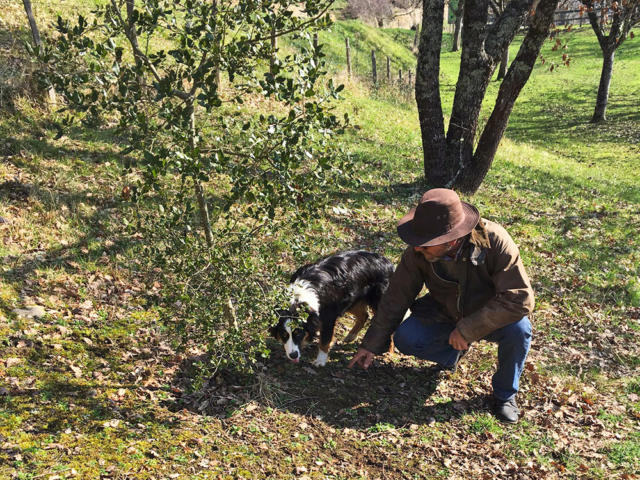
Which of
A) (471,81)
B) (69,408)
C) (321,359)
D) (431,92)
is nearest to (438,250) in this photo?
(321,359)

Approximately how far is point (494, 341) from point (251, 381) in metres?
2.59

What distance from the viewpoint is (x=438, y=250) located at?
15.0ft

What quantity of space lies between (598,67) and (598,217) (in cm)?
3095

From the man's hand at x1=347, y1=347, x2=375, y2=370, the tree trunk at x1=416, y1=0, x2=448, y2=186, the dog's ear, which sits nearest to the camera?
the man's hand at x1=347, y1=347, x2=375, y2=370

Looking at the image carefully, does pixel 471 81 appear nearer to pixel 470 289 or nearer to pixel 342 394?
pixel 470 289

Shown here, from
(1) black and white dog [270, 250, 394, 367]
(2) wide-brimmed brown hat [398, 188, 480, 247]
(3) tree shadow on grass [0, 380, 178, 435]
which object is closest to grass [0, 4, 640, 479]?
(3) tree shadow on grass [0, 380, 178, 435]

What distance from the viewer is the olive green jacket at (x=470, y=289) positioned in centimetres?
463

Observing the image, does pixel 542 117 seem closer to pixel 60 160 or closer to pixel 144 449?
pixel 60 160

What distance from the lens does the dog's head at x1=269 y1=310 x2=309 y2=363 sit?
518 cm

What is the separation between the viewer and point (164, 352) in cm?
523

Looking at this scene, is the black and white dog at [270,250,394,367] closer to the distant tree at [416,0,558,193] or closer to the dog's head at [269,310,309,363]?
the dog's head at [269,310,309,363]

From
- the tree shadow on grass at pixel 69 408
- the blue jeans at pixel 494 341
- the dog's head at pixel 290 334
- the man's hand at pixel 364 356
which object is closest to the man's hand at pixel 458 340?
the blue jeans at pixel 494 341

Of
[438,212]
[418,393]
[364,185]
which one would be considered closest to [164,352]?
[418,393]

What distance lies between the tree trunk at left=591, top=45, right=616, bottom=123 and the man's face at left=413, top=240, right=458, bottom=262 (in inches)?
880
